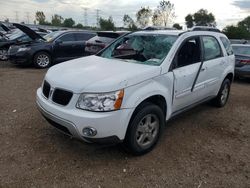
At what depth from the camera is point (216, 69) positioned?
5.16 meters

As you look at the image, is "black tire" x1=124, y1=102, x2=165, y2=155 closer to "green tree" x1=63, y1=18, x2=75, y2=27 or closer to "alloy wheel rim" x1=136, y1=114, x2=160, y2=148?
"alloy wheel rim" x1=136, y1=114, x2=160, y2=148

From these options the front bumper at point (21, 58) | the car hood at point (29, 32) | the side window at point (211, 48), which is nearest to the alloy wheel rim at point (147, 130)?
the side window at point (211, 48)

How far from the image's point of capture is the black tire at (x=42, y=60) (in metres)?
10.6

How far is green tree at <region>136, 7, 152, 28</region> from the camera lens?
41.2 m

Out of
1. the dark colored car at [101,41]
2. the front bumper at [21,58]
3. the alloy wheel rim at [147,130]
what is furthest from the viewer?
the front bumper at [21,58]

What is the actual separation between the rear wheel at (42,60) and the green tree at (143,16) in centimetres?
3234

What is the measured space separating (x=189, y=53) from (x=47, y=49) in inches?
302

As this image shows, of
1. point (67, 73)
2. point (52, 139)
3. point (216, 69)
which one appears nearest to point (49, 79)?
point (67, 73)

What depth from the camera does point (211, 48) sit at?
5.12 meters

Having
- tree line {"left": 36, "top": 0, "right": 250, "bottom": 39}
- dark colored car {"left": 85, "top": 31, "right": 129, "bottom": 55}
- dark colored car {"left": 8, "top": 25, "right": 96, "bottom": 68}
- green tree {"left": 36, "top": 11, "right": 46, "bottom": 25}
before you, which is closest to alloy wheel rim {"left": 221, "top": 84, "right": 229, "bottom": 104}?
dark colored car {"left": 85, "top": 31, "right": 129, "bottom": 55}

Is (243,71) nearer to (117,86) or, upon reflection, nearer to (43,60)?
(117,86)

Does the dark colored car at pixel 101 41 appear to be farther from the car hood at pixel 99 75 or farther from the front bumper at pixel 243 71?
the car hood at pixel 99 75

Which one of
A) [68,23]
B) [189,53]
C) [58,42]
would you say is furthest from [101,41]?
[68,23]

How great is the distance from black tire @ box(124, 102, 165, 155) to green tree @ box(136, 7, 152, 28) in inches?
1539
